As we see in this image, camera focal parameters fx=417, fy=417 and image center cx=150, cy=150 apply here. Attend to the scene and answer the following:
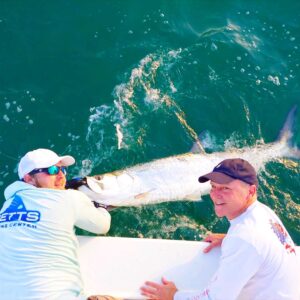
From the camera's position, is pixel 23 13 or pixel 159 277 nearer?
pixel 159 277

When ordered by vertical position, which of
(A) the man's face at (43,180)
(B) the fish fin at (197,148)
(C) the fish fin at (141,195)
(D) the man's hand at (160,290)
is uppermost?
(A) the man's face at (43,180)

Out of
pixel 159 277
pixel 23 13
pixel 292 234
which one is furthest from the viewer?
pixel 23 13

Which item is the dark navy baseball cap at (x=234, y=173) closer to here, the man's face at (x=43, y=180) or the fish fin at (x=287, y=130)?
the man's face at (x=43, y=180)

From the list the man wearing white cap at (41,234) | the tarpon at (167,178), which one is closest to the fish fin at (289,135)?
the tarpon at (167,178)

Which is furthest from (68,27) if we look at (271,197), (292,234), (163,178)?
(292,234)

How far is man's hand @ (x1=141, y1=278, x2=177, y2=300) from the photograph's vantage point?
301cm

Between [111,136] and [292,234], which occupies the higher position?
[111,136]

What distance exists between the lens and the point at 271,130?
16.6 feet

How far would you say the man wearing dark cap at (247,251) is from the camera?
250 cm

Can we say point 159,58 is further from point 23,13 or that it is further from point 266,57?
point 23,13

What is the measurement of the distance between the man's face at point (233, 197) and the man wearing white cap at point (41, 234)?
1.11 metres

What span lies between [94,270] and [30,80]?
111 inches

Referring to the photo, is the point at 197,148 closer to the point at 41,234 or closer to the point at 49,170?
the point at 49,170

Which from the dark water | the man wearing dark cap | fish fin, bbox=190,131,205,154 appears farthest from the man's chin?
fish fin, bbox=190,131,205,154
